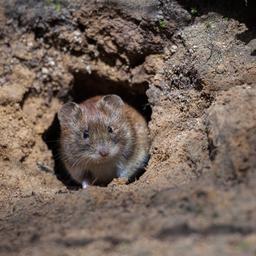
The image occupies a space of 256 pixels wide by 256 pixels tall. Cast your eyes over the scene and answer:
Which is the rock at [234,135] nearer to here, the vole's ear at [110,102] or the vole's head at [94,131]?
the vole's head at [94,131]

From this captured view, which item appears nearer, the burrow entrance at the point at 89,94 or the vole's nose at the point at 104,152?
the vole's nose at the point at 104,152

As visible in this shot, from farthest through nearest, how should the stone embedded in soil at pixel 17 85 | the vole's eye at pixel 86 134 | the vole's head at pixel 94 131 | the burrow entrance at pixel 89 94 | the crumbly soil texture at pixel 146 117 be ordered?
Result: the burrow entrance at pixel 89 94 < the stone embedded in soil at pixel 17 85 < the vole's eye at pixel 86 134 < the vole's head at pixel 94 131 < the crumbly soil texture at pixel 146 117

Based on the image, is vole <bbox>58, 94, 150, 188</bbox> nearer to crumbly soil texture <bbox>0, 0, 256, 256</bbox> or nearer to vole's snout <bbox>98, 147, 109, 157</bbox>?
vole's snout <bbox>98, 147, 109, 157</bbox>

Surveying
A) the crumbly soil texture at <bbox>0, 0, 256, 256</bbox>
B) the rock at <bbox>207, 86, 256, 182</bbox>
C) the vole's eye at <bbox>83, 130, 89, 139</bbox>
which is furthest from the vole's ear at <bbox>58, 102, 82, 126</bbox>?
the rock at <bbox>207, 86, 256, 182</bbox>

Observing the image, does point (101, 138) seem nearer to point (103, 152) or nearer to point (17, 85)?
point (103, 152)

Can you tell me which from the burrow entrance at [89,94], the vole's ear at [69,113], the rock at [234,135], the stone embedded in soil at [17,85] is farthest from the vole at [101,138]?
the rock at [234,135]

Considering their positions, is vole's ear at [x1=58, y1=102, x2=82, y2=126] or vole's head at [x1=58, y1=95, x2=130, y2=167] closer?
vole's head at [x1=58, y1=95, x2=130, y2=167]

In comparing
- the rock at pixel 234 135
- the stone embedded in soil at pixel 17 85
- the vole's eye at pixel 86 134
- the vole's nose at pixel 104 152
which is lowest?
the vole's nose at pixel 104 152
